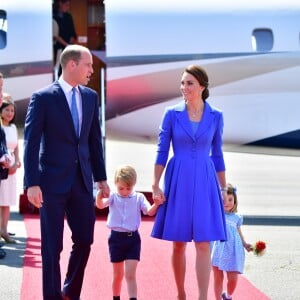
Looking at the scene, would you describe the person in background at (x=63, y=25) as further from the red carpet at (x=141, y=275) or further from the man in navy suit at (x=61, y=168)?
the man in navy suit at (x=61, y=168)

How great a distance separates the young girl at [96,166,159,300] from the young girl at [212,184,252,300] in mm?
572

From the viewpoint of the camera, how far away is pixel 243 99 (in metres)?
12.6

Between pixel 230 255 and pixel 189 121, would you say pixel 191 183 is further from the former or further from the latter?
pixel 230 255

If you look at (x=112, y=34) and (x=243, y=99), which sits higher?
(x=112, y=34)

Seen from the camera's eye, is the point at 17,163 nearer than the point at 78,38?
Yes

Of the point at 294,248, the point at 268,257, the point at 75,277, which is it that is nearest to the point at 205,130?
the point at 75,277

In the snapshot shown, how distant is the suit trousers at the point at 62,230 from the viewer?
241 inches

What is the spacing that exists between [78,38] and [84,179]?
8.43 meters

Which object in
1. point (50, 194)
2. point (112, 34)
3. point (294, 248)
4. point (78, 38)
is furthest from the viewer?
point (78, 38)

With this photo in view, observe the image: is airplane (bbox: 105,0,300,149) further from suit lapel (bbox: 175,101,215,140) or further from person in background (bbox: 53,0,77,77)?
suit lapel (bbox: 175,101,215,140)

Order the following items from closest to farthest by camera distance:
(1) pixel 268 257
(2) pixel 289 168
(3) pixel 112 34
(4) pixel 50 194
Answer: (4) pixel 50 194 < (1) pixel 268 257 < (3) pixel 112 34 < (2) pixel 289 168

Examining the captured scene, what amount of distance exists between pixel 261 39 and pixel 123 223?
6760mm

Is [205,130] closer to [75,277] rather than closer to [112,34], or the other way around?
[75,277]

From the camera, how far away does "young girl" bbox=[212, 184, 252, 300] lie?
6.52 meters
